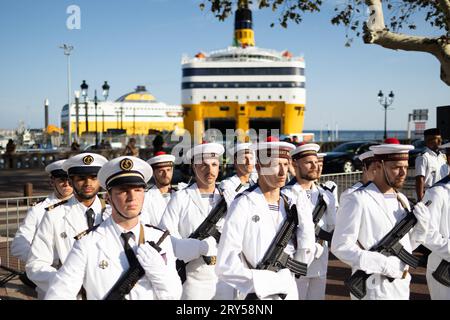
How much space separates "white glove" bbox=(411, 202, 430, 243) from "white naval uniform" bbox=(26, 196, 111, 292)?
2.64 m

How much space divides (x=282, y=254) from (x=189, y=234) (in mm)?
1310

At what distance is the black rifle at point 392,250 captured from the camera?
3725mm

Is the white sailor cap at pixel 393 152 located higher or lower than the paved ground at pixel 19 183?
higher

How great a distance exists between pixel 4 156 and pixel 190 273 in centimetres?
2492

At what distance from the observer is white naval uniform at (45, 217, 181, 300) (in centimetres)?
284

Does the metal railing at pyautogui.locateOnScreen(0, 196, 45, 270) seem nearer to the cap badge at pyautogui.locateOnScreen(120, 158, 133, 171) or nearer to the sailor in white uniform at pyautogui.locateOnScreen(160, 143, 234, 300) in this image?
the sailor in white uniform at pyautogui.locateOnScreen(160, 143, 234, 300)

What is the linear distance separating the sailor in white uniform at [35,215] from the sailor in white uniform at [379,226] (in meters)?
2.44

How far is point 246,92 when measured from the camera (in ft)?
214

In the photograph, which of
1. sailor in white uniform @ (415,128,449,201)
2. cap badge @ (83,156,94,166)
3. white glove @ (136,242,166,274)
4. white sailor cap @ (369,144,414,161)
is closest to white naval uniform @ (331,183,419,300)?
white sailor cap @ (369,144,414,161)

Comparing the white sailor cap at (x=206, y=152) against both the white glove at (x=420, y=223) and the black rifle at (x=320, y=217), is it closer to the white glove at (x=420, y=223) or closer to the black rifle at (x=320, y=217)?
the black rifle at (x=320, y=217)

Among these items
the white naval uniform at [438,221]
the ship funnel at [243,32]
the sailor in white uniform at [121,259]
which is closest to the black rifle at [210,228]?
the sailor in white uniform at [121,259]

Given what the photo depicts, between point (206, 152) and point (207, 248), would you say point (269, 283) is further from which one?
point (206, 152)

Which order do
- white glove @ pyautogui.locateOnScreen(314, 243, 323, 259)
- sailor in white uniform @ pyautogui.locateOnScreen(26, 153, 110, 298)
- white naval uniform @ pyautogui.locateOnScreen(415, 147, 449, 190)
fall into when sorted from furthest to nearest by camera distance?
white naval uniform @ pyautogui.locateOnScreen(415, 147, 449, 190) < white glove @ pyautogui.locateOnScreen(314, 243, 323, 259) < sailor in white uniform @ pyautogui.locateOnScreen(26, 153, 110, 298)

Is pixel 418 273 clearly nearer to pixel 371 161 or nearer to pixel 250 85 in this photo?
pixel 371 161
